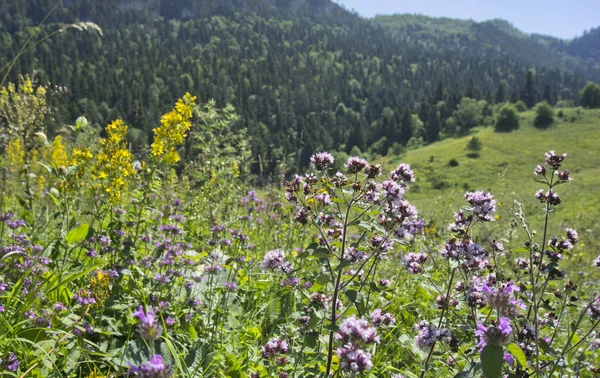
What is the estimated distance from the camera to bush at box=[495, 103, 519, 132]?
9619 centimetres

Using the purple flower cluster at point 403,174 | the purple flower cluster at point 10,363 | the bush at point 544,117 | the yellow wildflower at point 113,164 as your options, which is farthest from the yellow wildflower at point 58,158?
the bush at point 544,117

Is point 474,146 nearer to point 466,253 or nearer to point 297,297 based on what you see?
point 297,297

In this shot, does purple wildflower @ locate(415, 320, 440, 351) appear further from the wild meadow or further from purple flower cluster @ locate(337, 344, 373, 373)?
purple flower cluster @ locate(337, 344, 373, 373)

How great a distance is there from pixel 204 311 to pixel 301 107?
145858 mm

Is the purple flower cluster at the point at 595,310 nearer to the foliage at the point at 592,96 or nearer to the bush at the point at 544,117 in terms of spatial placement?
the bush at the point at 544,117

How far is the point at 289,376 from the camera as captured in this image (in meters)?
2.41

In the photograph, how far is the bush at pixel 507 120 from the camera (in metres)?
96.2

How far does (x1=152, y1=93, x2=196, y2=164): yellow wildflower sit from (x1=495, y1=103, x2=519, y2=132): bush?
342 feet

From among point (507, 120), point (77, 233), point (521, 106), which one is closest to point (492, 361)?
point (77, 233)

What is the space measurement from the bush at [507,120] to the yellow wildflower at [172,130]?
10437 cm

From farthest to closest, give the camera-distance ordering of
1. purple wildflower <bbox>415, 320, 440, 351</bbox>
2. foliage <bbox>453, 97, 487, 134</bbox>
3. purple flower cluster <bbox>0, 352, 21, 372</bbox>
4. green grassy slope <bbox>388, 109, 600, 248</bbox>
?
foliage <bbox>453, 97, 487, 134</bbox> < green grassy slope <bbox>388, 109, 600, 248</bbox> < purple wildflower <bbox>415, 320, 440, 351</bbox> < purple flower cluster <bbox>0, 352, 21, 372</bbox>

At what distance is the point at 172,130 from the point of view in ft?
13.1

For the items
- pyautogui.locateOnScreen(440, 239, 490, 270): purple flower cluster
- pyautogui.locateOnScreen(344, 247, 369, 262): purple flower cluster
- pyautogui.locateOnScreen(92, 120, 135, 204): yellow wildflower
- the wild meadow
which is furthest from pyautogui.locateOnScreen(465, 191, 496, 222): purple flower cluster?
pyautogui.locateOnScreen(92, 120, 135, 204): yellow wildflower

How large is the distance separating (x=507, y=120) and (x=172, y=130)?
107 metres
